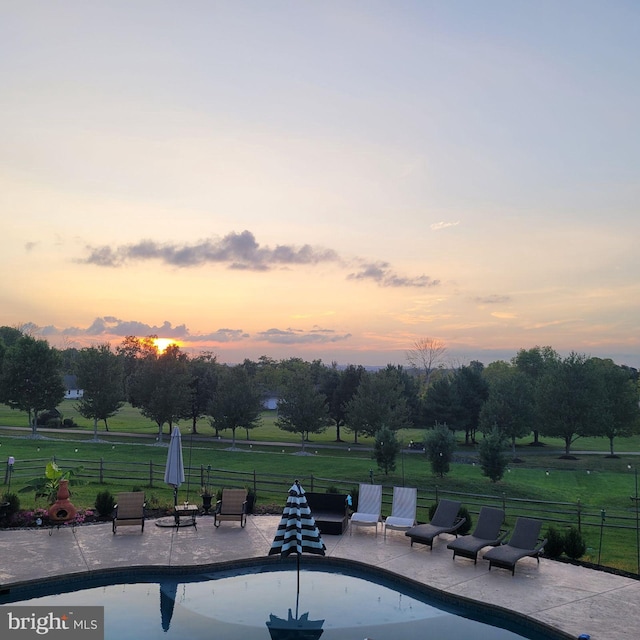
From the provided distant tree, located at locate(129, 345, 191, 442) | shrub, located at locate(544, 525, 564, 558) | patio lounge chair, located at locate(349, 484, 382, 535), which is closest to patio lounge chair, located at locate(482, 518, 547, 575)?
Answer: shrub, located at locate(544, 525, 564, 558)

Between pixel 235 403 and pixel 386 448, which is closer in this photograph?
pixel 386 448

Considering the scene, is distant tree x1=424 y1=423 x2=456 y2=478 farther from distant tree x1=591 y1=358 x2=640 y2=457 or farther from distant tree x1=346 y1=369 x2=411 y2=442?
distant tree x1=591 y1=358 x2=640 y2=457

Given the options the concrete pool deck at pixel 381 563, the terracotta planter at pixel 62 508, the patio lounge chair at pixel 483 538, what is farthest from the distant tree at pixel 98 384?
the patio lounge chair at pixel 483 538

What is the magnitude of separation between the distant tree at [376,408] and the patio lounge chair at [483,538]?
33684 millimetres

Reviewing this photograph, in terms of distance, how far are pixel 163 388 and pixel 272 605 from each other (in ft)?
137

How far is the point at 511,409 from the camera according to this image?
5128 centimetres

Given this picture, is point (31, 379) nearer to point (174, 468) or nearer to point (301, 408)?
point (301, 408)

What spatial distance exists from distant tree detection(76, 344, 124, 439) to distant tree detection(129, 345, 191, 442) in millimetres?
1988

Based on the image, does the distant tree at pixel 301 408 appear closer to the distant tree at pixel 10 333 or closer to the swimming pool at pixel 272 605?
the swimming pool at pixel 272 605

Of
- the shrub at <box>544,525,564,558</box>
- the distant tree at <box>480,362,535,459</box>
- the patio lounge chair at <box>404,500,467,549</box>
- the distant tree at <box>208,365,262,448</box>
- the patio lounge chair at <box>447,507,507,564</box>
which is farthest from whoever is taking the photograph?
the distant tree at <box>480,362,535,459</box>

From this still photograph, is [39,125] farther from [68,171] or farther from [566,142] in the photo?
[566,142]

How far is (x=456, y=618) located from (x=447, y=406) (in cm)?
4724

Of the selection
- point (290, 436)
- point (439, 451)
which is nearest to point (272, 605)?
point (439, 451)

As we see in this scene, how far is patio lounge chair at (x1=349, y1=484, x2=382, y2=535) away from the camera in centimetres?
1582
